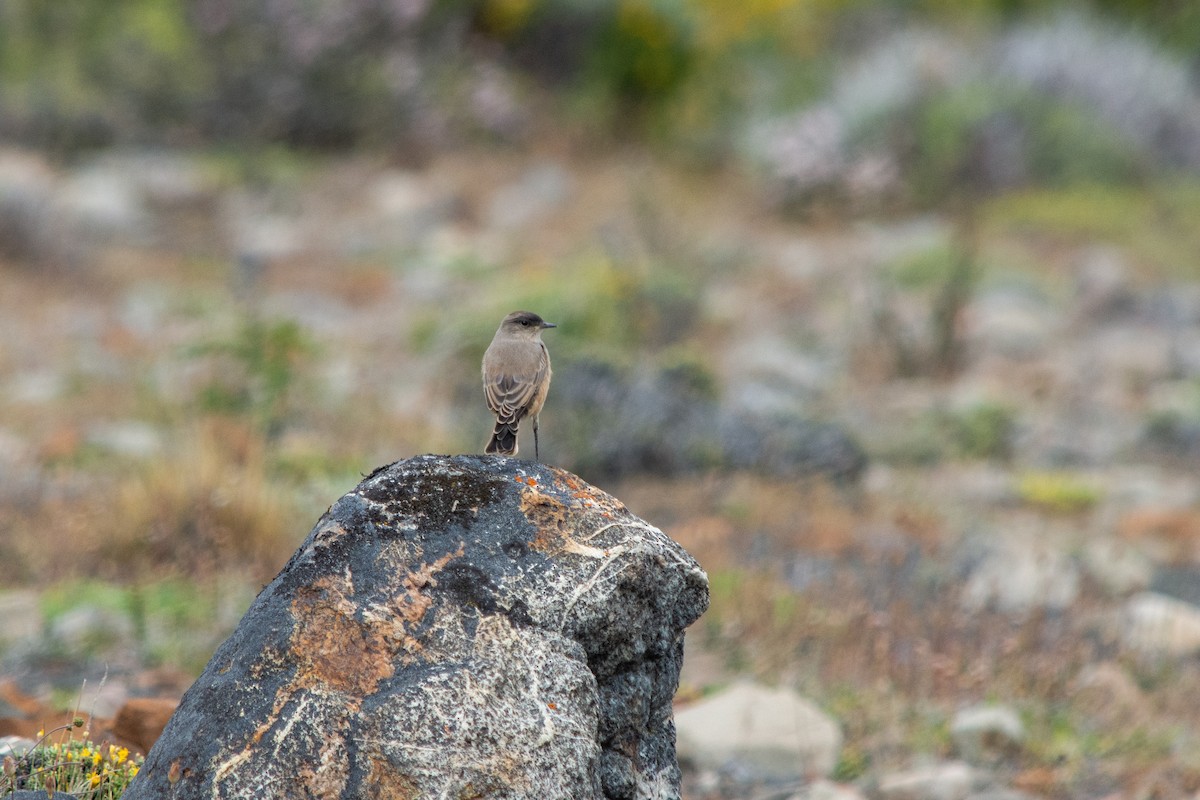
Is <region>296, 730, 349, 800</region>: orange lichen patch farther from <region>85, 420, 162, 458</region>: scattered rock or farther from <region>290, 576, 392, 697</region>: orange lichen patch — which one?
<region>85, 420, 162, 458</region>: scattered rock

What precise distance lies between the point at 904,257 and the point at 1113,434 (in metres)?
3.85

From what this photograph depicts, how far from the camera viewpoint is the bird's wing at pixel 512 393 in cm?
441

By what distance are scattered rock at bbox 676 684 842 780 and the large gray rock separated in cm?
167

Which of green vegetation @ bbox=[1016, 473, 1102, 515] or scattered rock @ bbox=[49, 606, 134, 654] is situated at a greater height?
green vegetation @ bbox=[1016, 473, 1102, 515]

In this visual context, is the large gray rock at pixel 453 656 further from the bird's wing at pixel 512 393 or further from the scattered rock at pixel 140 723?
the scattered rock at pixel 140 723

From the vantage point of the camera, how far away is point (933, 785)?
4.89 metres

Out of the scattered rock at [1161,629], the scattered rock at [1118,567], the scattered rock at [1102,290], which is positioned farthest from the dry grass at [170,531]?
the scattered rock at [1102,290]

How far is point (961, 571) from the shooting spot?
7.38 metres

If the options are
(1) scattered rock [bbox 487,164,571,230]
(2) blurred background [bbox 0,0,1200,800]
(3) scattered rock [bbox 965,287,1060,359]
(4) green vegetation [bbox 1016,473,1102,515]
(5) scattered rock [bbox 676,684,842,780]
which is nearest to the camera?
(5) scattered rock [bbox 676,684,842,780]

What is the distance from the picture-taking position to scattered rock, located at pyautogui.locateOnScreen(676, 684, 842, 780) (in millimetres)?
5094

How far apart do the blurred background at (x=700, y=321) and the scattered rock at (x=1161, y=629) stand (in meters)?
0.02

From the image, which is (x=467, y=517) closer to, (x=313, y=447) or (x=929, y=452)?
(x=313, y=447)

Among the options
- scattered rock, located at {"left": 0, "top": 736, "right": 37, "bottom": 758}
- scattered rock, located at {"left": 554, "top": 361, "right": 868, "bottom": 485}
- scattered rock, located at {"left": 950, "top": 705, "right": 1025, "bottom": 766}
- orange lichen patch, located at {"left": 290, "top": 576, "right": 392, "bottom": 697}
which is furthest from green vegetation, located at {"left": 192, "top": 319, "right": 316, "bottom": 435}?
orange lichen patch, located at {"left": 290, "top": 576, "right": 392, "bottom": 697}

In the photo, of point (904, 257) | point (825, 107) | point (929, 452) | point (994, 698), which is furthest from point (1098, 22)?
point (994, 698)
